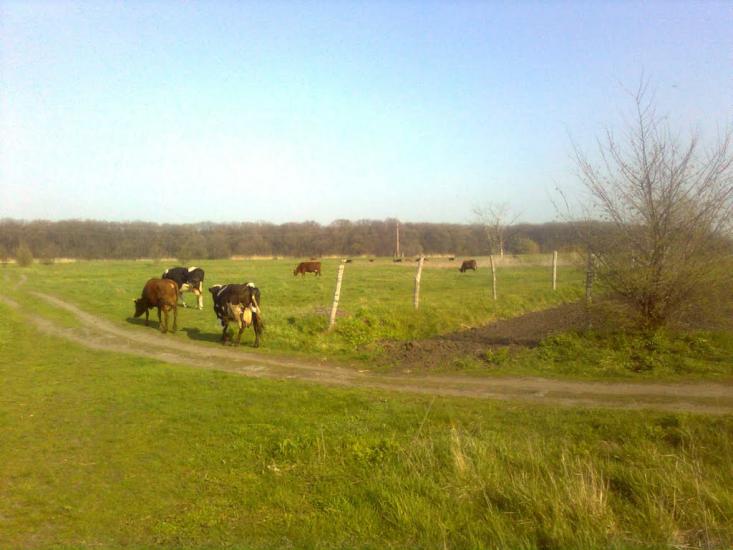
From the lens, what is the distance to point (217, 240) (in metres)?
82.7

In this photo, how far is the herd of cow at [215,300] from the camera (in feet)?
44.6

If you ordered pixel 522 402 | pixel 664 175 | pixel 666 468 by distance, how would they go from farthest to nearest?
pixel 664 175
pixel 522 402
pixel 666 468

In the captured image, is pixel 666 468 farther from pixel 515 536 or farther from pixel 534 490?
pixel 515 536

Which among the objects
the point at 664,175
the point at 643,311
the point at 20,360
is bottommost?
the point at 20,360

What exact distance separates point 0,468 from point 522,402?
6700mm

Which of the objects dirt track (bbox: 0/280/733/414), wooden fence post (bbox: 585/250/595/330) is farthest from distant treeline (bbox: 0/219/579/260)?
dirt track (bbox: 0/280/733/414)

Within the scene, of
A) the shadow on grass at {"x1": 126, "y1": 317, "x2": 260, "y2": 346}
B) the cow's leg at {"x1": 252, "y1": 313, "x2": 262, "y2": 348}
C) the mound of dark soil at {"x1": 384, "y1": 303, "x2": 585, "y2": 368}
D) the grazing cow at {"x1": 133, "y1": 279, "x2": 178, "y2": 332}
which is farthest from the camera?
the grazing cow at {"x1": 133, "y1": 279, "x2": 178, "y2": 332}

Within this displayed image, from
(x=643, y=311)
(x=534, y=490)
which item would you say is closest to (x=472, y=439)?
(x=534, y=490)

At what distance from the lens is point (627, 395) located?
318 inches

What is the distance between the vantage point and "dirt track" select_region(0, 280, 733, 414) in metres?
7.70

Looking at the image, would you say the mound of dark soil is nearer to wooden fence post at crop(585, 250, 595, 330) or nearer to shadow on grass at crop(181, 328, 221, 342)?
wooden fence post at crop(585, 250, 595, 330)

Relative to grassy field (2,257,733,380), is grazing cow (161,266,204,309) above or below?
above

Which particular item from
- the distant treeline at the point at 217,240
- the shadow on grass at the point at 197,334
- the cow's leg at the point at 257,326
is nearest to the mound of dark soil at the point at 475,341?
the cow's leg at the point at 257,326

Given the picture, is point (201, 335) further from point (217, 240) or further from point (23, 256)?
point (217, 240)
